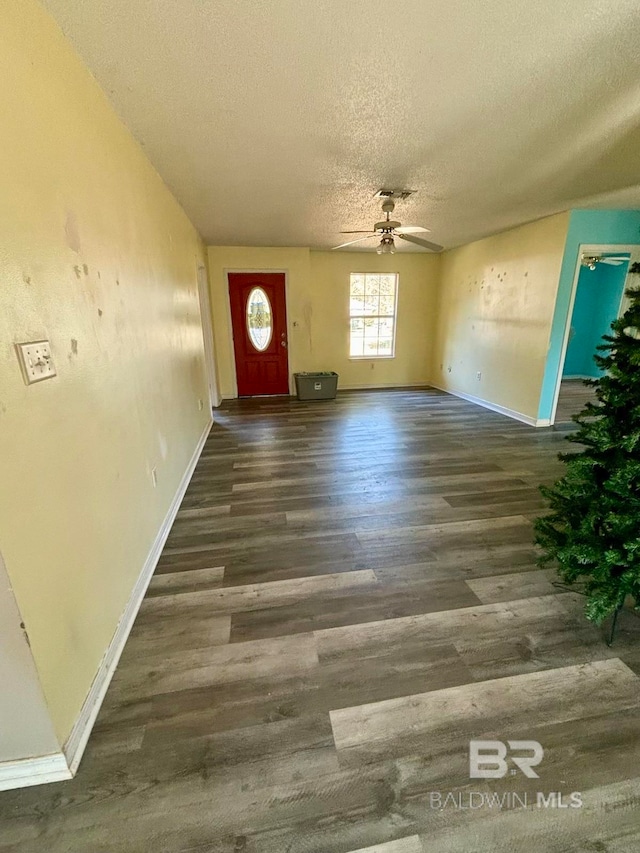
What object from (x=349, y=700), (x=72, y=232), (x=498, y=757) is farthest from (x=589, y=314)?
(x=72, y=232)

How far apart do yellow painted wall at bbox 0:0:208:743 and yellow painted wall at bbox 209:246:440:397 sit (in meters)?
3.56

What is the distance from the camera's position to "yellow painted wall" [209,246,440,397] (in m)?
5.54

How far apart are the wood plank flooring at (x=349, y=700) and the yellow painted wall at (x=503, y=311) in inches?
110

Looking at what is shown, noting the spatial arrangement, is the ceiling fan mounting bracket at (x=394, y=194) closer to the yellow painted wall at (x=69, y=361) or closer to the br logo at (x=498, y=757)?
the yellow painted wall at (x=69, y=361)

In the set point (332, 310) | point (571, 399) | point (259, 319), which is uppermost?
point (332, 310)

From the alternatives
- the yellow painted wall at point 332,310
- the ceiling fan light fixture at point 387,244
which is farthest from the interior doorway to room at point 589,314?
the ceiling fan light fixture at point 387,244

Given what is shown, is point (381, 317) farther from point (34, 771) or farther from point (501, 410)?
point (34, 771)

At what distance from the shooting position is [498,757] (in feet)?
3.65

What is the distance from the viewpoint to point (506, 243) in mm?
4656

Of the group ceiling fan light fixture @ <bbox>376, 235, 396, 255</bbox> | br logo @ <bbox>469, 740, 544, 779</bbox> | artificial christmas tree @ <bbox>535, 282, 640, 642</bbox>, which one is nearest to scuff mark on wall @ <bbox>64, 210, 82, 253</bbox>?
artificial christmas tree @ <bbox>535, 282, 640, 642</bbox>

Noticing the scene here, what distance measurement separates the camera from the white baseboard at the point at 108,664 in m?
1.10

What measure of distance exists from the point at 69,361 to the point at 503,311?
17.0 ft

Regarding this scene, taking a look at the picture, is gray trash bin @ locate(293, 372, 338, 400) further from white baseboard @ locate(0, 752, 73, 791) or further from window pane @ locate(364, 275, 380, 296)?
white baseboard @ locate(0, 752, 73, 791)

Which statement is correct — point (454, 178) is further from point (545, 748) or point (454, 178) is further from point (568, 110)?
point (545, 748)
